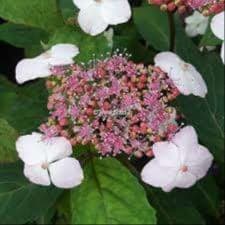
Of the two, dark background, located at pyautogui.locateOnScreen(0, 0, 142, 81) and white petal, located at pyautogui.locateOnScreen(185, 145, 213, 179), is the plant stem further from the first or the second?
dark background, located at pyautogui.locateOnScreen(0, 0, 142, 81)

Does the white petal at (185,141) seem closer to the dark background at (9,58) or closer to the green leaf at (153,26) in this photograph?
the green leaf at (153,26)

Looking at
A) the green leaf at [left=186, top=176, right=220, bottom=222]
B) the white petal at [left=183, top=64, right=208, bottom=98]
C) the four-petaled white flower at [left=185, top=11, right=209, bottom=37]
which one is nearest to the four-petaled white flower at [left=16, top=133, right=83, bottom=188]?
the white petal at [left=183, top=64, right=208, bottom=98]

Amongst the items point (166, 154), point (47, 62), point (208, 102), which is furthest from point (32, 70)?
point (208, 102)

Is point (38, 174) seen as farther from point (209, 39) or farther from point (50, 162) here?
point (209, 39)

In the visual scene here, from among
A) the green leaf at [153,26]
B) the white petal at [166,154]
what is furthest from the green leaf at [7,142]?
the green leaf at [153,26]

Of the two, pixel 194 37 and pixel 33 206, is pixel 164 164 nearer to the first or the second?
pixel 33 206

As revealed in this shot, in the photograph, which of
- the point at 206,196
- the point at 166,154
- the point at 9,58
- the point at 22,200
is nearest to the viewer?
the point at 166,154
